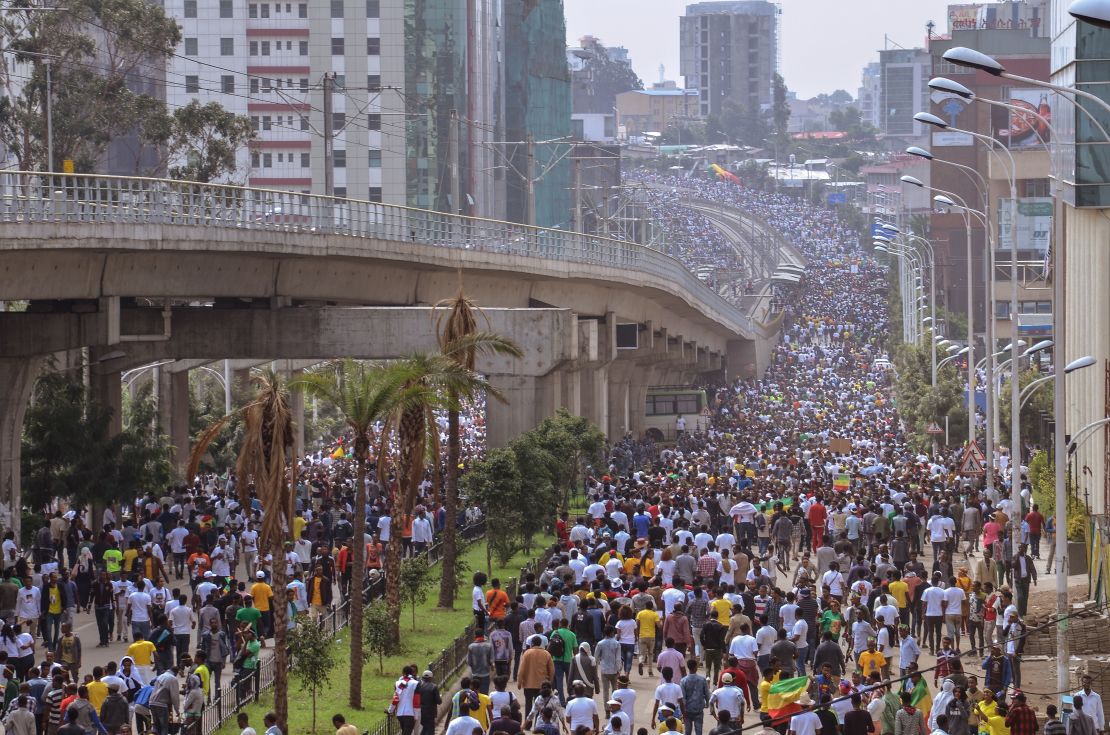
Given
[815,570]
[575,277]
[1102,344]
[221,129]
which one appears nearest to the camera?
[815,570]

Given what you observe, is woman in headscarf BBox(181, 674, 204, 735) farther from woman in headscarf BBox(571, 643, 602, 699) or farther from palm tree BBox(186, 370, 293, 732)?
woman in headscarf BBox(571, 643, 602, 699)

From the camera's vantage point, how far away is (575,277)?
52719 mm

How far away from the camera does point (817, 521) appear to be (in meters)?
34.2

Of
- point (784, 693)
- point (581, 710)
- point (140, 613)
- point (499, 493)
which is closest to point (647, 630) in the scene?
point (784, 693)

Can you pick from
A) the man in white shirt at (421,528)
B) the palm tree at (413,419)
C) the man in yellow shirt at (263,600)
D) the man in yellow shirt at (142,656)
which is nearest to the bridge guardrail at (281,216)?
the man in white shirt at (421,528)

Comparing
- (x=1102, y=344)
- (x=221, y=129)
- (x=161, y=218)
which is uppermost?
(x=221, y=129)

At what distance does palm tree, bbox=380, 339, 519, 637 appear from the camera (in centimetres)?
2434

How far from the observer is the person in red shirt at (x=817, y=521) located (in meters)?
34.1

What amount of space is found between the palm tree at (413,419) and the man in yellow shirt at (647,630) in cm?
313

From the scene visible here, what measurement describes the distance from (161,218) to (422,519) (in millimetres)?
7056

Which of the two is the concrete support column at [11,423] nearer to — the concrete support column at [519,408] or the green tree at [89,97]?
the concrete support column at [519,408]

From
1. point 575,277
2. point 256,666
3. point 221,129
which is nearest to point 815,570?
point 256,666

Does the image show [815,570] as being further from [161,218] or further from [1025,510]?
[161,218]

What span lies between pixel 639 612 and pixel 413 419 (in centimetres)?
366
